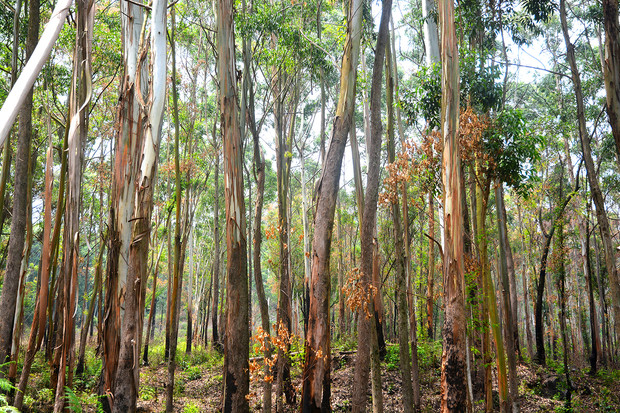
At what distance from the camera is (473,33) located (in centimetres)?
819

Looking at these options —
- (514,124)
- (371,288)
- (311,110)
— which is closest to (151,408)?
(371,288)

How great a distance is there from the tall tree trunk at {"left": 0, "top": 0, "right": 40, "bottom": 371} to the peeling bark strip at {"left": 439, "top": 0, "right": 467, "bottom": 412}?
5677 mm

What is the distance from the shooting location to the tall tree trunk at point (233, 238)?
4594 millimetres

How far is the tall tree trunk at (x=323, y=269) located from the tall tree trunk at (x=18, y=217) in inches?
175

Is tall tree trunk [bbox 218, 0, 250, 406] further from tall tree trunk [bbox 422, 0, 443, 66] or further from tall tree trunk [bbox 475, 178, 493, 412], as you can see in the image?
tall tree trunk [bbox 422, 0, 443, 66]

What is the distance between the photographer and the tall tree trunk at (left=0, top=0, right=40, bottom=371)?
5.80m

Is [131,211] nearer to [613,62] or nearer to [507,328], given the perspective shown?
[613,62]

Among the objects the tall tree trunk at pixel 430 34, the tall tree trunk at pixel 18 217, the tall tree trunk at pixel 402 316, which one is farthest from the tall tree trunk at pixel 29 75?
the tall tree trunk at pixel 430 34

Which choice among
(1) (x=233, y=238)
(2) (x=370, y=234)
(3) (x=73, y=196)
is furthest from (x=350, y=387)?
(3) (x=73, y=196)

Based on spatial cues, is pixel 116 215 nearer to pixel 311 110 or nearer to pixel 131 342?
pixel 131 342

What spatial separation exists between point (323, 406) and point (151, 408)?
5.31 metres

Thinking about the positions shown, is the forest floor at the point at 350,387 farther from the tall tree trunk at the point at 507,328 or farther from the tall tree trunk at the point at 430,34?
the tall tree trunk at the point at 430,34

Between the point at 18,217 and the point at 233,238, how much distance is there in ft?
11.8

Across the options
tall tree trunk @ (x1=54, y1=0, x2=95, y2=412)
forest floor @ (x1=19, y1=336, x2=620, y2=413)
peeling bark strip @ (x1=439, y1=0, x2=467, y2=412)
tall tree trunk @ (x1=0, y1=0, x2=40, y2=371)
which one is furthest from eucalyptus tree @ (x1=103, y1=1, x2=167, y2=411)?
forest floor @ (x1=19, y1=336, x2=620, y2=413)
